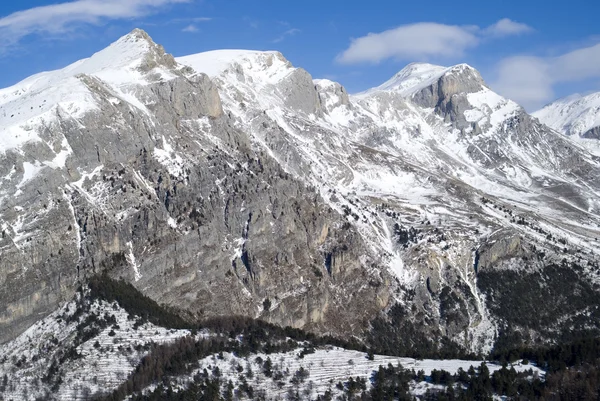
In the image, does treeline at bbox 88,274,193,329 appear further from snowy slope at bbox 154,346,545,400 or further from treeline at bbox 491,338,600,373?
treeline at bbox 491,338,600,373

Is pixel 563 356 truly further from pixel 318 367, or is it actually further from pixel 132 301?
pixel 132 301

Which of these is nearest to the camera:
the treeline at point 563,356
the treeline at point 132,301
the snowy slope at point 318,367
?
the treeline at point 563,356

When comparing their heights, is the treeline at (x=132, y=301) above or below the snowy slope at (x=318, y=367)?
above

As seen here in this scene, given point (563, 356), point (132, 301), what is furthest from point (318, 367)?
point (132, 301)

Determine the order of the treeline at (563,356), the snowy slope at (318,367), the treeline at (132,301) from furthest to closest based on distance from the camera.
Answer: the treeline at (132,301), the snowy slope at (318,367), the treeline at (563,356)

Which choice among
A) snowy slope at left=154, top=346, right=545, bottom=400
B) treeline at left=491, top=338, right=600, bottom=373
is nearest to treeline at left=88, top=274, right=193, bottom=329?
snowy slope at left=154, top=346, right=545, bottom=400

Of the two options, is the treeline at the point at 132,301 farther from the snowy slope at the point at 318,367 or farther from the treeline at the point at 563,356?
the treeline at the point at 563,356

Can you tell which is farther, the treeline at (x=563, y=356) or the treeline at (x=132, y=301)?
the treeline at (x=132, y=301)

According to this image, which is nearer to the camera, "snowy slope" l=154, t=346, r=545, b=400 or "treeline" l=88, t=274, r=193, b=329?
"snowy slope" l=154, t=346, r=545, b=400

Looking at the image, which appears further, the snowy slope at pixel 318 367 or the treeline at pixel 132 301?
the treeline at pixel 132 301

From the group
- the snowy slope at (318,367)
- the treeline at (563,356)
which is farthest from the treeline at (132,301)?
the treeline at (563,356)

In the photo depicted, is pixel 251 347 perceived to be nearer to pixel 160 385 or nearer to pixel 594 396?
pixel 160 385
